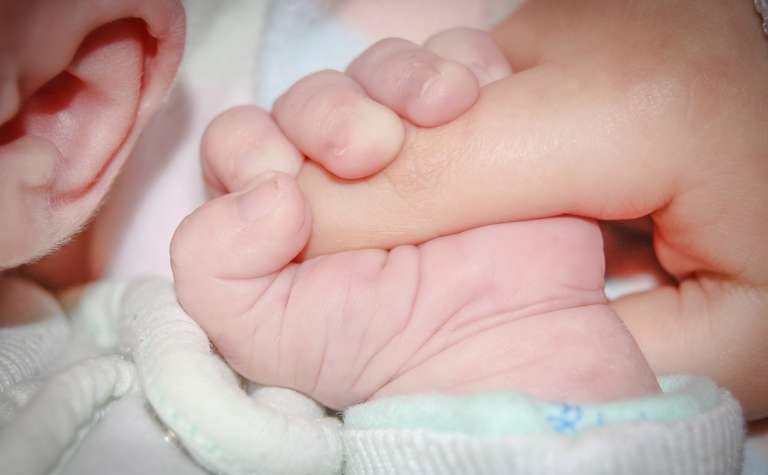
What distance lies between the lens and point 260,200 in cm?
79

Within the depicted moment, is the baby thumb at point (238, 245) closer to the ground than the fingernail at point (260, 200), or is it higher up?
closer to the ground

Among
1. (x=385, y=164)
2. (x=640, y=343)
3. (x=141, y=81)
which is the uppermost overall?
(x=141, y=81)

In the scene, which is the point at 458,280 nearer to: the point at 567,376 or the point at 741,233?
the point at 567,376

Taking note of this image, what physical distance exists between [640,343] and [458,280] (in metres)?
0.27

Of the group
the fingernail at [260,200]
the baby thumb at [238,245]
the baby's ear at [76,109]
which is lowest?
the baby thumb at [238,245]

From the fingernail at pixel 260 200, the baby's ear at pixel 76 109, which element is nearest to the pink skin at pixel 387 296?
the fingernail at pixel 260 200

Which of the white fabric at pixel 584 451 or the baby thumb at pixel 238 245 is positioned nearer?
the white fabric at pixel 584 451

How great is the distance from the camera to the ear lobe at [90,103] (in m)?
0.84

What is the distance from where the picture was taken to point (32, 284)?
1011 mm

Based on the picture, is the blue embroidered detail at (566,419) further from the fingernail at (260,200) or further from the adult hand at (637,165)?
the fingernail at (260,200)

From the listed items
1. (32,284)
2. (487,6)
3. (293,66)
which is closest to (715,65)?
(487,6)

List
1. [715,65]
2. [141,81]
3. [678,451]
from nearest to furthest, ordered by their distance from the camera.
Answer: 1. [678,451]
2. [715,65]
3. [141,81]

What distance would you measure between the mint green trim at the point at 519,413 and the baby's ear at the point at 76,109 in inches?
17.2

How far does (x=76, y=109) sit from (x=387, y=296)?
17.0 inches
